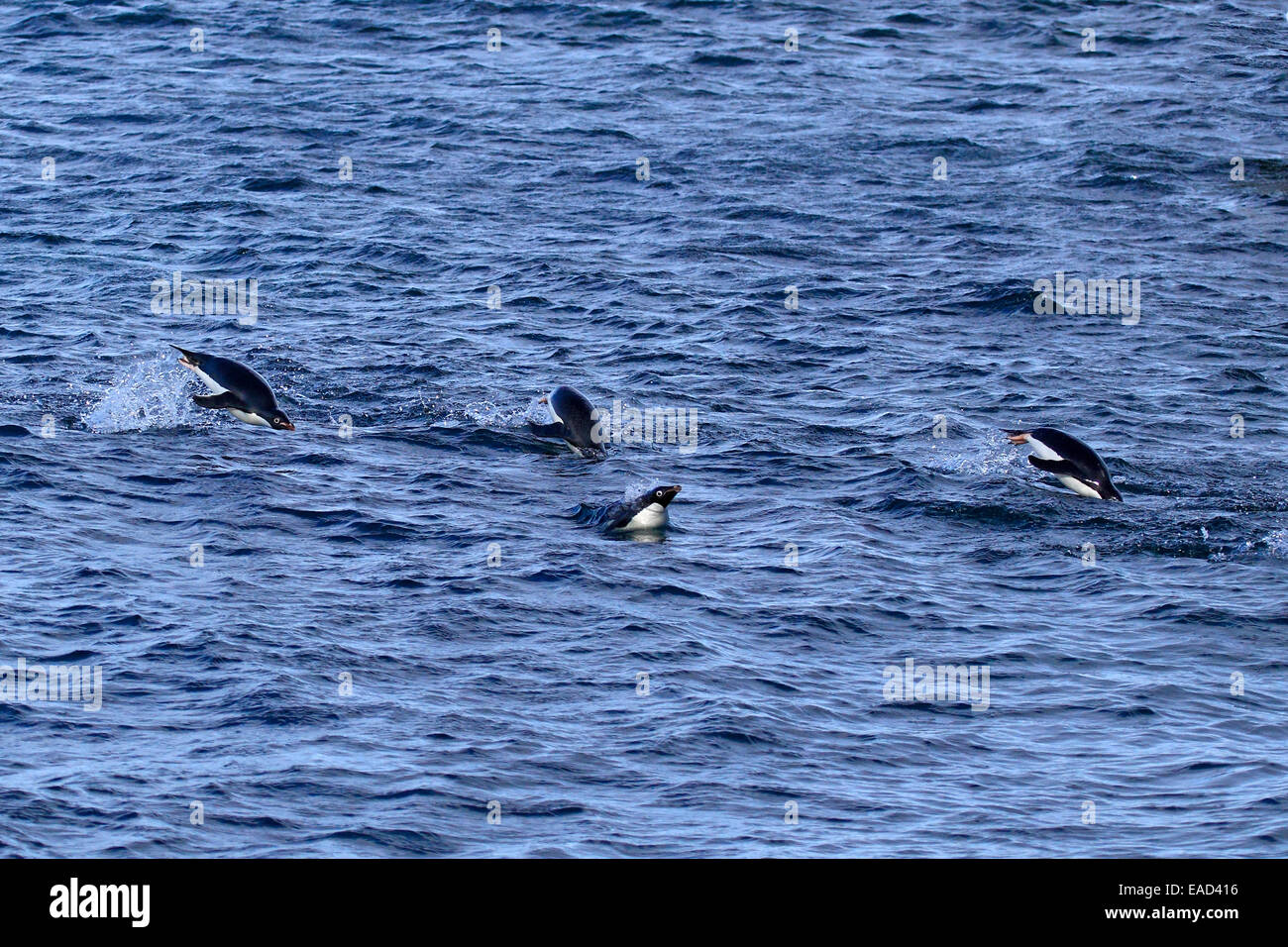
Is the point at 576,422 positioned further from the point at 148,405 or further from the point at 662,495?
the point at 148,405

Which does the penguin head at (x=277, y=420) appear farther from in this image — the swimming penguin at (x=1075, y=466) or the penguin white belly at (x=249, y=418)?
the swimming penguin at (x=1075, y=466)

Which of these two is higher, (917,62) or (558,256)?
(917,62)

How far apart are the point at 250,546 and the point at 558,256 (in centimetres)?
1062

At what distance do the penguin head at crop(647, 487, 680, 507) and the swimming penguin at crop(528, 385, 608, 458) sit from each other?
204cm

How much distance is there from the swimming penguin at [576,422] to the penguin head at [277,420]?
2460 millimetres

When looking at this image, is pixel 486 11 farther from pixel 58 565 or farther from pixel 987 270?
pixel 58 565

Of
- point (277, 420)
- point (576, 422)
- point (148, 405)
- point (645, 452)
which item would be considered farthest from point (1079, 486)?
point (148, 405)

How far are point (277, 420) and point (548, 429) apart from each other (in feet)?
8.30

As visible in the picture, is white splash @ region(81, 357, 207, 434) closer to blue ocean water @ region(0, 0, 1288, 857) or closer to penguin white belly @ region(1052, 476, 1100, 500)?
blue ocean water @ region(0, 0, 1288, 857)

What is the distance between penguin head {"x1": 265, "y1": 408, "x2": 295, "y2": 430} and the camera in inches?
653

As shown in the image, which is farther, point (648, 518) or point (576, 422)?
point (576, 422)

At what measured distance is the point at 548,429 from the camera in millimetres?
16984

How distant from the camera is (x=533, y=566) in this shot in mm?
13930

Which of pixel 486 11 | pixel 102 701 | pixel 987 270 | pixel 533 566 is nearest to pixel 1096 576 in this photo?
pixel 533 566
